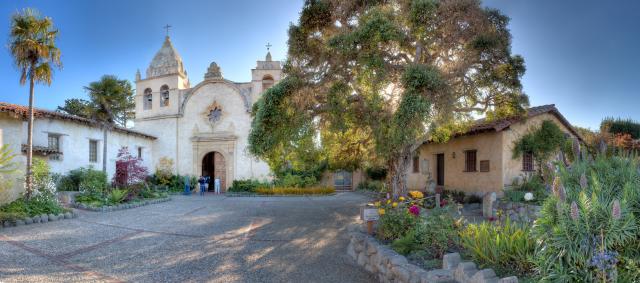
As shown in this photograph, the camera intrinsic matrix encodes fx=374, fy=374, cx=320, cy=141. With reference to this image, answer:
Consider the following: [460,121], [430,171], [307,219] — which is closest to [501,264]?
[307,219]

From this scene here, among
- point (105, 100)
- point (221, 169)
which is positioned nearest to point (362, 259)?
point (105, 100)

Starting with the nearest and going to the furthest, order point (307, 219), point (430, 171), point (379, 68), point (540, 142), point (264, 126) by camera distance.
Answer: point (379, 68)
point (264, 126)
point (307, 219)
point (540, 142)
point (430, 171)

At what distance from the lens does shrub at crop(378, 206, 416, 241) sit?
6461 millimetres

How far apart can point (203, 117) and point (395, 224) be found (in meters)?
20.6

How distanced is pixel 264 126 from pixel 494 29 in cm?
763

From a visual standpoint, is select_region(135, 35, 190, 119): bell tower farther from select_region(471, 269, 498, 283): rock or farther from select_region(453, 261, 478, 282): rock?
select_region(471, 269, 498, 283): rock

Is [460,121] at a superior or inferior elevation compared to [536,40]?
inferior

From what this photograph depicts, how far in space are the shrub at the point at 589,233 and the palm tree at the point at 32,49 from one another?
1403cm

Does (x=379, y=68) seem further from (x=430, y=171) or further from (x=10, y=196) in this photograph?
(x=10, y=196)

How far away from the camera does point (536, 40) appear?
8.97 meters

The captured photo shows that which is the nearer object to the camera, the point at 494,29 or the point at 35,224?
the point at 35,224

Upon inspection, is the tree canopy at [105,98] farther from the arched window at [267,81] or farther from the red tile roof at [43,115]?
the arched window at [267,81]

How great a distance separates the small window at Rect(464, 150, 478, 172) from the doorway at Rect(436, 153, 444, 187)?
2.21m

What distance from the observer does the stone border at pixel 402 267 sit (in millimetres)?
3980
